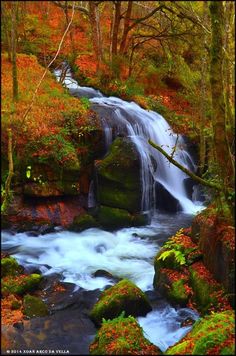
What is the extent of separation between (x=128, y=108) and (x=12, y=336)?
11.9 meters

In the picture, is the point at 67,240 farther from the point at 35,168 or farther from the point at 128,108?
the point at 128,108

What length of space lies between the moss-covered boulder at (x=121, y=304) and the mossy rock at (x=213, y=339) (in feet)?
5.65

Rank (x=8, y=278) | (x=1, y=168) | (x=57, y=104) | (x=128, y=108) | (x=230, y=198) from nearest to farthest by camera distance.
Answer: (x=230, y=198) → (x=8, y=278) → (x=1, y=168) → (x=57, y=104) → (x=128, y=108)

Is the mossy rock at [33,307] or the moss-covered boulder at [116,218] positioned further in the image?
the moss-covered boulder at [116,218]

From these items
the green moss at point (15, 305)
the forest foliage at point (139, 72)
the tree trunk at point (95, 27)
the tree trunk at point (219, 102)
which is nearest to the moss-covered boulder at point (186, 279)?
the forest foliage at point (139, 72)

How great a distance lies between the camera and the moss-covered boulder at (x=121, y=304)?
7.34 metres

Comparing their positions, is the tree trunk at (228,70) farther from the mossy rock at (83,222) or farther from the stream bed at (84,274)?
the mossy rock at (83,222)

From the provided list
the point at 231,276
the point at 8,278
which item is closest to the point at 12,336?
the point at 8,278

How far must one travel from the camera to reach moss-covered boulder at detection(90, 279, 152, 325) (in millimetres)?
7336

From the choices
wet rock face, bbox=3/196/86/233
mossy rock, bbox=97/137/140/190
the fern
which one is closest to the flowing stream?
wet rock face, bbox=3/196/86/233

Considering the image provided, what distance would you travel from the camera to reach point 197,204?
1538 centimetres

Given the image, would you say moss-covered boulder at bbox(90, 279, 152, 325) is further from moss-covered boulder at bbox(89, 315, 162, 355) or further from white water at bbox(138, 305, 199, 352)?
moss-covered boulder at bbox(89, 315, 162, 355)

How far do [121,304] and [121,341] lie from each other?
1339mm

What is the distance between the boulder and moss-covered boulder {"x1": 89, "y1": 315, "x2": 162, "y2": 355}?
8.08m
